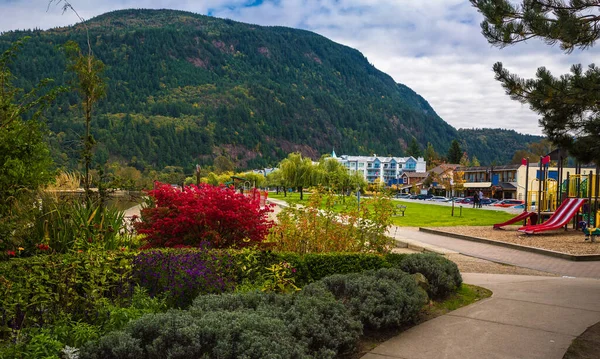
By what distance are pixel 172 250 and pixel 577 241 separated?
1490 centimetres

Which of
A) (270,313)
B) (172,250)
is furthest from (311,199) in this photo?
(270,313)

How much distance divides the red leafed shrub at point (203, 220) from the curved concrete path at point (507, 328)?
142 inches

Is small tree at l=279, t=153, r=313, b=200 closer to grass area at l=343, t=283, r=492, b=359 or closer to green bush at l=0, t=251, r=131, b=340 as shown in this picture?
grass area at l=343, t=283, r=492, b=359

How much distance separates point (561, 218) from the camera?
2036cm

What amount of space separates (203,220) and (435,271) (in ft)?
12.1

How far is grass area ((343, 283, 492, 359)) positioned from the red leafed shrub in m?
3.17

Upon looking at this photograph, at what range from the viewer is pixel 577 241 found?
Result: 56.7ft

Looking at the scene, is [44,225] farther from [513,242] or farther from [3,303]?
[513,242]

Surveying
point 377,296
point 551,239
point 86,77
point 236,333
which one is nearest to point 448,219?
point 551,239

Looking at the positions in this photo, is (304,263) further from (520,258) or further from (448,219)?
(448,219)

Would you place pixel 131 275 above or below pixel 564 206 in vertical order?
below

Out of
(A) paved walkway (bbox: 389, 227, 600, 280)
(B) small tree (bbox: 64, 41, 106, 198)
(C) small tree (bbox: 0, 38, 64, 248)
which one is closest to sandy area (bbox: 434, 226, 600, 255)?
(A) paved walkway (bbox: 389, 227, 600, 280)

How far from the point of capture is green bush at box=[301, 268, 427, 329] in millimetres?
5539

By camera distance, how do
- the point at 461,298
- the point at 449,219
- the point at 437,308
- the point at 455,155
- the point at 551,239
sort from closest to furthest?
the point at 437,308, the point at 461,298, the point at 551,239, the point at 449,219, the point at 455,155
